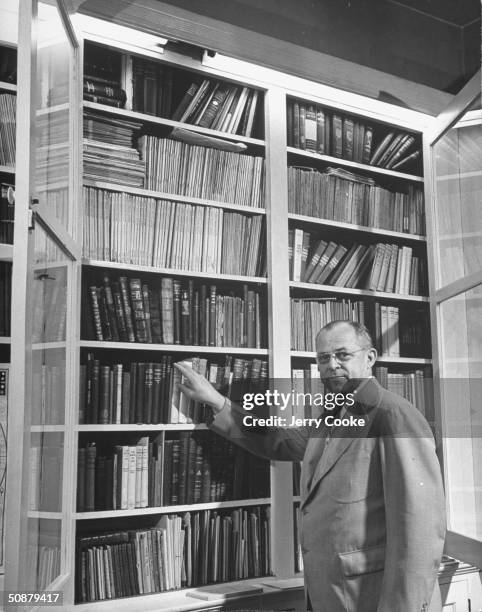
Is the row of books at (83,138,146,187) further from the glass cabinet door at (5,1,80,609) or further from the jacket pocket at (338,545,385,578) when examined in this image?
the jacket pocket at (338,545,385,578)

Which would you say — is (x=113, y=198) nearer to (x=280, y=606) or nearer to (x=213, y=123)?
(x=213, y=123)

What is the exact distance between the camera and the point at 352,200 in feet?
8.66

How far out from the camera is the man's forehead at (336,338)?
235cm

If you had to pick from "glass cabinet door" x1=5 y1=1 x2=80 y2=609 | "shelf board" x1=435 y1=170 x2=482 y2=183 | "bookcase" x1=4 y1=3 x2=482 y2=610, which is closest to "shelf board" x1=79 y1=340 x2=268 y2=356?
"bookcase" x1=4 y1=3 x2=482 y2=610

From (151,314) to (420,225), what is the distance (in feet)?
3.79

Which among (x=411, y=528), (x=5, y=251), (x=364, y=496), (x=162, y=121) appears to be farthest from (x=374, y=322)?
(x=5, y=251)

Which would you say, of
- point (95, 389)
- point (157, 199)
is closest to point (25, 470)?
point (95, 389)

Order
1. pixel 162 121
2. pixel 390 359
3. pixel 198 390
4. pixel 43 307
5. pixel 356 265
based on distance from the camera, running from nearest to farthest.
A: pixel 43 307, pixel 198 390, pixel 162 121, pixel 390 359, pixel 356 265

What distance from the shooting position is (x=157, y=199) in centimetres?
236

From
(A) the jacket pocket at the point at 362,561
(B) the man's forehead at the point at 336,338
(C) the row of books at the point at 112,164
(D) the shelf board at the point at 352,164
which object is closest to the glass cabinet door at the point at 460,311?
(D) the shelf board at the point at 352,164

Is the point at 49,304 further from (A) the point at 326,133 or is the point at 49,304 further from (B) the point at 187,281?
(A) the point at 326,133

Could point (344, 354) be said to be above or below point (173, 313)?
below

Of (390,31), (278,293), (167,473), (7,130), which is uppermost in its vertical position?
(390,31)

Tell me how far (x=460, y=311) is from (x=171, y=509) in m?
1.30
